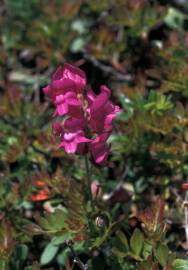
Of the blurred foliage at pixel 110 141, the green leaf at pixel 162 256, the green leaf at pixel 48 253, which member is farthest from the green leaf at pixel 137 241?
the green leaf at pixel 48 253

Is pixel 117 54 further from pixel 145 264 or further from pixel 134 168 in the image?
pixel 145 264

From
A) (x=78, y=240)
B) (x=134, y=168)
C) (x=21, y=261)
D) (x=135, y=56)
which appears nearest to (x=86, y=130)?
(x=78, y=240)

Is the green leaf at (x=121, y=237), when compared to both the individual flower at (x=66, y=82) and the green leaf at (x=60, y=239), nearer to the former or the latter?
the green leaf at (x=60, y=239)

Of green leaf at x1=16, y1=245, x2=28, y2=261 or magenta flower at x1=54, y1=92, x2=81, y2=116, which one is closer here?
magenta flower at x1=54, y1=92, x2=81, y2=116

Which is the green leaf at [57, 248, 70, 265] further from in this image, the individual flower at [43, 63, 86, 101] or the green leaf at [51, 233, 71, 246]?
the individual flower at [43, 63, 86, 101]

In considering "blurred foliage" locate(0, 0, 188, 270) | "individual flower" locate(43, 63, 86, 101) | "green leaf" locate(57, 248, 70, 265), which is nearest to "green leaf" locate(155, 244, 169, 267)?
"blurred foliage" locate(0, 0, 188, 270)

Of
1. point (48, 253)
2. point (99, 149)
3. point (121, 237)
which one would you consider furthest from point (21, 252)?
point (99, 149)
